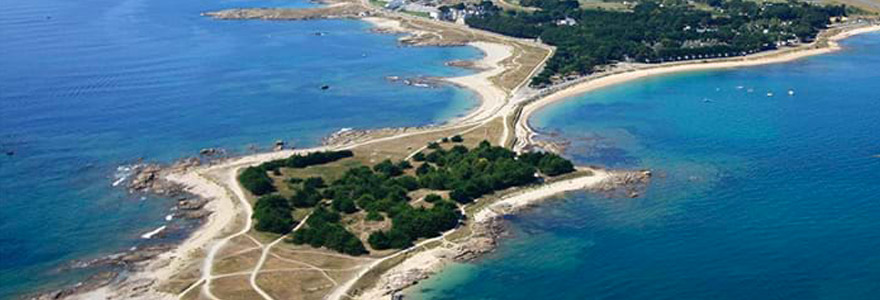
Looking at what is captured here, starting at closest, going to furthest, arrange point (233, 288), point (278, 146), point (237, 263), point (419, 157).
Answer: point (233, 288), point (237, 263), point (419, 157), point (278, 146)

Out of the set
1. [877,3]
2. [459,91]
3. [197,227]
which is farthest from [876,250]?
[877,3]

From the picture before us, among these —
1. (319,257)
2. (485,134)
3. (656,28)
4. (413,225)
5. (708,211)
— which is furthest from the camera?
(656,28)

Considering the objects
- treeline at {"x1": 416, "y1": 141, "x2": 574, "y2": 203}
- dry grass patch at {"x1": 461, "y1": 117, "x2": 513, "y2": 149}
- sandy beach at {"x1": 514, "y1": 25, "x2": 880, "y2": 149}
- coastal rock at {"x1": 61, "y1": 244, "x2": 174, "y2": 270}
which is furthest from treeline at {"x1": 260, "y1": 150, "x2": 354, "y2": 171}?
sandy beach at {"x1": 514, "y1": 25, "x2": 880, "y2": 149}

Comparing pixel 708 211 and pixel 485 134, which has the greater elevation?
pixel 708 211

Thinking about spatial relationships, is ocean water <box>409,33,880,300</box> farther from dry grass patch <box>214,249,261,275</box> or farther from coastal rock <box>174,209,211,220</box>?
coastal rock <box>174,209,211,220</box>

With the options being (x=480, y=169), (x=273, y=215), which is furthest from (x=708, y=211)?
(x=273, y=215)

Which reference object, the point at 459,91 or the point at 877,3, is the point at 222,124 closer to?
the point at 459,91

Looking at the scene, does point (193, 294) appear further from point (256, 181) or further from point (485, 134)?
point (485, 134)
